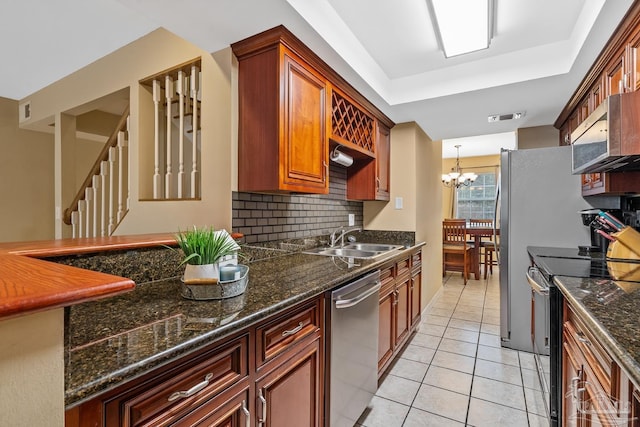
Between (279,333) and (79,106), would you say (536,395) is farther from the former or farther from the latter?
(79,106)

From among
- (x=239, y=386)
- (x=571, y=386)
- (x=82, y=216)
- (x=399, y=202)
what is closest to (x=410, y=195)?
(x=399, y=202)

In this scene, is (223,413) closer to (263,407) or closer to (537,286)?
(263,407)

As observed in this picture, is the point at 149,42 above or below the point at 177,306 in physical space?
above

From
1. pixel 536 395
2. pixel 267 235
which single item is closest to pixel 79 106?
pixel 267 235

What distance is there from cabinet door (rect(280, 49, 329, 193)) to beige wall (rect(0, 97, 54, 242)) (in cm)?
450

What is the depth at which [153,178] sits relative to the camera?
7.70 feet

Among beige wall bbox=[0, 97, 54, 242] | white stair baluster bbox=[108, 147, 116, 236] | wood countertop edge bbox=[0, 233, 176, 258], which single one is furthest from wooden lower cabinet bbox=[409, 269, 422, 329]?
beige wall bbox=[0, 97, 54, 242]

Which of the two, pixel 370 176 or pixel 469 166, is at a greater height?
pixel 469 166

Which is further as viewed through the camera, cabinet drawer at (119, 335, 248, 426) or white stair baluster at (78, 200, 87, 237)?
white stair baluster at (78, 200, 87, 237)

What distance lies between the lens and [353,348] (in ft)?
5.27

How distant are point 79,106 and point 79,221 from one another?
117 cm

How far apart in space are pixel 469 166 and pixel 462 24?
5944mm

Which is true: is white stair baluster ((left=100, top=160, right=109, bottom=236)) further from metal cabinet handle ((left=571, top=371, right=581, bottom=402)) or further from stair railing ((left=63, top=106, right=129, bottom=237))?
metal cabinet handle ((left=571, top=371, right=581, bottom=402))

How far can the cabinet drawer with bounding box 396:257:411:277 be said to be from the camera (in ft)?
7.86
